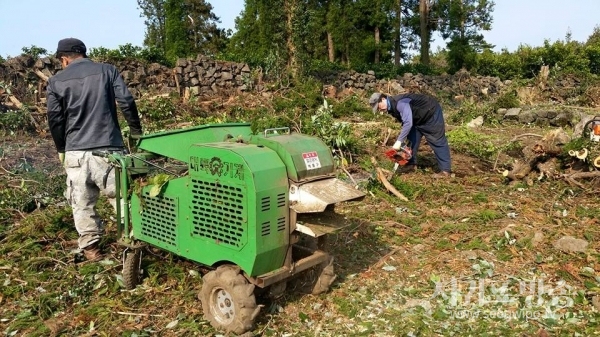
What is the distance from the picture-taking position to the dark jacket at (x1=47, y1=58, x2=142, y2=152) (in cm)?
405

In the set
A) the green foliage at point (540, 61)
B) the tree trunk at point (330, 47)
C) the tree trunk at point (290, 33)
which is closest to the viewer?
the tree trunk at point (290, 33)

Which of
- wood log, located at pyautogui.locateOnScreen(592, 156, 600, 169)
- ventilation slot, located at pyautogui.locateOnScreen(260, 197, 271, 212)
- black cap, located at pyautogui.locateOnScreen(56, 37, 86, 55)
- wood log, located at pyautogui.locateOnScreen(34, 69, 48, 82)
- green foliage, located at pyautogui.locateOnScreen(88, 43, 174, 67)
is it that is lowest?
wood log, located at pyautogui.locateOnScreen(592, 156, 600, 169)

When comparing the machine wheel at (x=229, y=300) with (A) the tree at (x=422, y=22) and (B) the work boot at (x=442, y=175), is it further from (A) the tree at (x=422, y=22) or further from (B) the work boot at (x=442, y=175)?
(A) the tree at (x=422, y=22)

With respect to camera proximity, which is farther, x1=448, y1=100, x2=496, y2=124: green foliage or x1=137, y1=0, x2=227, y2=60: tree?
x1=137, y1=0, x2=227, y2=60: tree

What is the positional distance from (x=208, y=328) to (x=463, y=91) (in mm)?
19492

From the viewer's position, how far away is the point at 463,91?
20766mm

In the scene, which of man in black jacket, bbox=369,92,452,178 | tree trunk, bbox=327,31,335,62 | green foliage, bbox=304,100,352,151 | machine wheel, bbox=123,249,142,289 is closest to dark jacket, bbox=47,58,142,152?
machine wheel, bbox=123,249,142,289

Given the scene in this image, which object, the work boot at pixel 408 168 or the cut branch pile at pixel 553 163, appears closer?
the cut branch pile at pixel 553 163

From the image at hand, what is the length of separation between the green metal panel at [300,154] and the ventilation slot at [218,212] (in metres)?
0.38

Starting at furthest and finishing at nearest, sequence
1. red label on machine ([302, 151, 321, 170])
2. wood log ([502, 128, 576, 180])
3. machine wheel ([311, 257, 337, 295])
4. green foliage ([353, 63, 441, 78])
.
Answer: green foliage ([353, 63, 441, 78])
wood log ([502, 128, 576, 180])
machine wheel ([311, 257, 337, 295])
red label on machine ([302, 151, 321, 170])

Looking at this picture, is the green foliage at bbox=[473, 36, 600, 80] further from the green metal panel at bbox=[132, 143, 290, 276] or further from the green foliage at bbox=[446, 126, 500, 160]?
the green metal panel at bbox=[132, 143, 290, 276]

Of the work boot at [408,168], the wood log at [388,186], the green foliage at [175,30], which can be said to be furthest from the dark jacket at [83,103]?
the green foliage at [175,30]

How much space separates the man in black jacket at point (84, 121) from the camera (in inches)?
160

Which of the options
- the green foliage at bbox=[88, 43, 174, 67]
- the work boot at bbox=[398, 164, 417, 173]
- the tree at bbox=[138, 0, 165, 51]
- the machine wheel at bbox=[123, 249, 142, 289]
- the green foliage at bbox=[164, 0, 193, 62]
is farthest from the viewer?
the tree at bbox=[138, 0, 165, 51]
